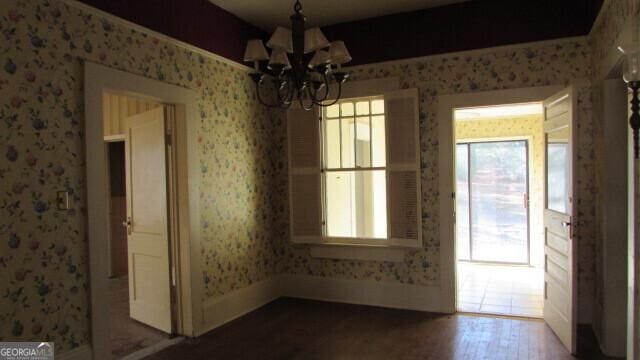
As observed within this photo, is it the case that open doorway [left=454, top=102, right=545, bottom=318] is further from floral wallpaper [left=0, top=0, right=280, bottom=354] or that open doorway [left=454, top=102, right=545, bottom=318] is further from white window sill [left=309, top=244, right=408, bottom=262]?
floral wallpaper [left=0, top=0, right=280, bottom=354]

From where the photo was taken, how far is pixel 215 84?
409 cm

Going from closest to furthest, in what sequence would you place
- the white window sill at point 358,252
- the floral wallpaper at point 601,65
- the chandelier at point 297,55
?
the chandelier at point 297,55 → the floral wallpaper at point 601,65 → the white window sill at point 358,252

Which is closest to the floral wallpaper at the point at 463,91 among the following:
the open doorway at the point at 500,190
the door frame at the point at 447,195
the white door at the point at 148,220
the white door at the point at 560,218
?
the door frame at the point at 447,195

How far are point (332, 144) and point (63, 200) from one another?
2.80 meters

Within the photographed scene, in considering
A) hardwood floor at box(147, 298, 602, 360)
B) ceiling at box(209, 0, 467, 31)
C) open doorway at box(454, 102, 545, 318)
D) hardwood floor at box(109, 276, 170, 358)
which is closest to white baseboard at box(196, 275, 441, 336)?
hardwood floor at box(147, 298, 602, 360)

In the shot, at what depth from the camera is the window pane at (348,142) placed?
15.3 feet

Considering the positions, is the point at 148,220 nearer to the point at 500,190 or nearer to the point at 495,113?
the point at 495,113

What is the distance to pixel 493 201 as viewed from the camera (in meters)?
7.48

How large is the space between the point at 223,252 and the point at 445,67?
2.91m

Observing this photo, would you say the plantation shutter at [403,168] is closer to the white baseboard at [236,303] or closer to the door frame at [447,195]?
the door frame at [447,195]

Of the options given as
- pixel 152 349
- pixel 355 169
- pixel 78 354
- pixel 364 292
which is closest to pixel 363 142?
pixel 355 169

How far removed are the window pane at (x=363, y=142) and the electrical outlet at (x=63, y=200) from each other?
2.84 metres

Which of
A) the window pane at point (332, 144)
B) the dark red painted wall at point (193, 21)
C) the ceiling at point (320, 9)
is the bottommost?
the window pane at point (332, 144)

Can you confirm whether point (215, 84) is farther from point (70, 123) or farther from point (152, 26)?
point (70, 123)
